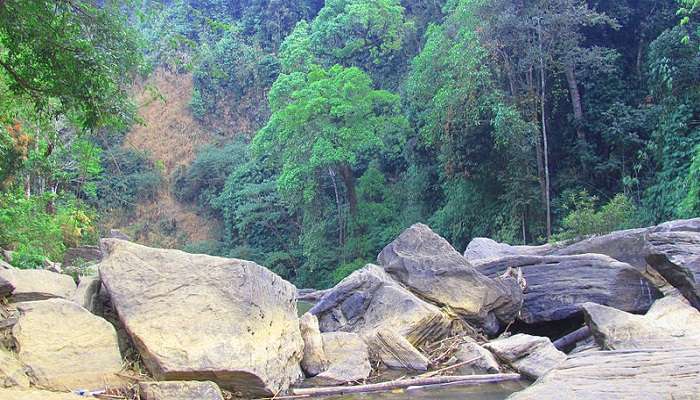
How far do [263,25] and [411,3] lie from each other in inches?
572

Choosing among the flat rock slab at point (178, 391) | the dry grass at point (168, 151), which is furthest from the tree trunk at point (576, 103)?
the dry grass at point (168, 151)

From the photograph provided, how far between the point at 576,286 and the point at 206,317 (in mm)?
5535

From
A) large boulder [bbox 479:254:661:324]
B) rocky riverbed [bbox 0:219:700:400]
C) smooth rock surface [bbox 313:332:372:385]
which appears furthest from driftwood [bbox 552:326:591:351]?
smooth rock surface [bbox 313:332:372:385]

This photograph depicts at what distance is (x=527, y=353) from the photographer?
8516mm

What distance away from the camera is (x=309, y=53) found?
98.2ft

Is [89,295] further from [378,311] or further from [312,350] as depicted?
[378,311]

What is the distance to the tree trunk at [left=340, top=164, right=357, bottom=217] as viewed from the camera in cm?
Result: 2561

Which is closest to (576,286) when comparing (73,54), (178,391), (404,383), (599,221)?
(404,383)

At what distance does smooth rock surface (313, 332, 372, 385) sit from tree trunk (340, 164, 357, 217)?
16927 mm

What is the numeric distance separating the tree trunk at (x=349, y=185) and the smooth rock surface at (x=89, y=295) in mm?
17330

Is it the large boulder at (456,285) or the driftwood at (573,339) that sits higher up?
the large boulder at (456,285)

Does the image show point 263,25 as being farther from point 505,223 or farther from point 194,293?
point 194,293

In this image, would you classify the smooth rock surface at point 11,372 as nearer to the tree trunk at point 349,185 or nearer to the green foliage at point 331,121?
the green foliage at point 331,121

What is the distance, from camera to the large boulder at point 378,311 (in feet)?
30.3
